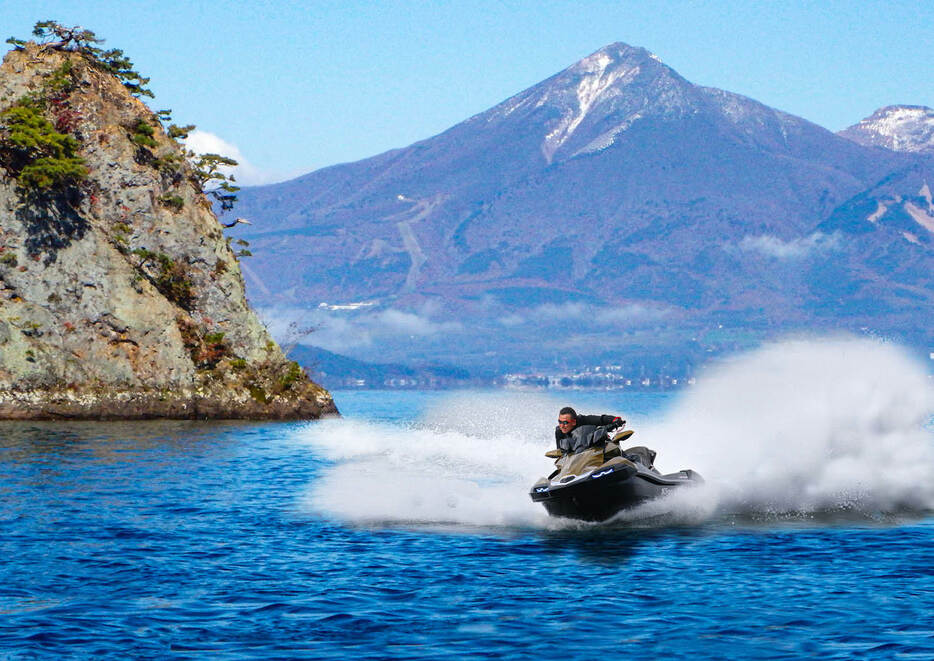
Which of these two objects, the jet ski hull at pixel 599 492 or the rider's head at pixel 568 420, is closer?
the jet ski hull at pixel 599 492

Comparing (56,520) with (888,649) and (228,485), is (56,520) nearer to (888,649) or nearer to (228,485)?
(228,485)

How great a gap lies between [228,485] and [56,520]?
1134 cm

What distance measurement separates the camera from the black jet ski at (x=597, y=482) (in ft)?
96.4

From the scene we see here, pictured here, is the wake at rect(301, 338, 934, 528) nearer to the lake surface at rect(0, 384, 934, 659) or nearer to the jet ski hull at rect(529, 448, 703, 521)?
the lake surface at rect(0, 384, 934, 659)

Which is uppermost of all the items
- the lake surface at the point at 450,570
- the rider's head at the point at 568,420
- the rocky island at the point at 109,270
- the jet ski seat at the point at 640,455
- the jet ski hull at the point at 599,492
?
the rocky island at the point at 109,270

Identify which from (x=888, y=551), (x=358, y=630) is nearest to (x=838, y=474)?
(x=888, y=551)

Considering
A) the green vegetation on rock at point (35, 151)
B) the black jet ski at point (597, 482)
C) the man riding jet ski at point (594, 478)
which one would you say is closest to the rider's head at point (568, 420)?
the man riding jet ski at point (594, 478)

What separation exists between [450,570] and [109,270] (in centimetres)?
5883

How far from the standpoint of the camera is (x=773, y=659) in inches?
728

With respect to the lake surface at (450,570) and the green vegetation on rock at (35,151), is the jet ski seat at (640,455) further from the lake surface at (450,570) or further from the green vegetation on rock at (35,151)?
the green vegetation on rock at (35,151)

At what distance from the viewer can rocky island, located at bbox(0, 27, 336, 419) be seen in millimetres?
76062

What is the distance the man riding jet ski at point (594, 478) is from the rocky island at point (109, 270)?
5169 cm

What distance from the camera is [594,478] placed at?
29.2 metres

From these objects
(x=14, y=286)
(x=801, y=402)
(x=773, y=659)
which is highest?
(x=14, y=286)
